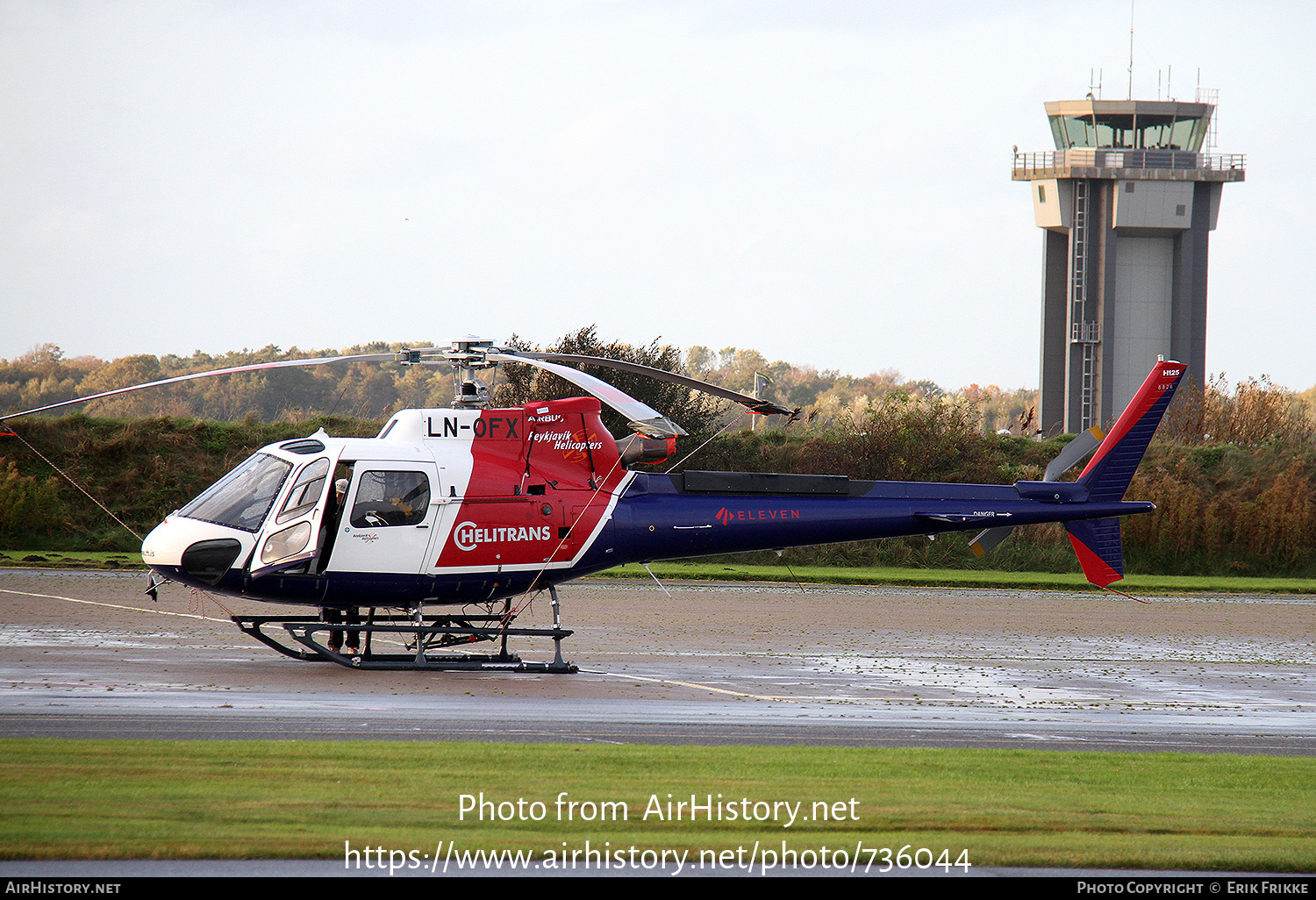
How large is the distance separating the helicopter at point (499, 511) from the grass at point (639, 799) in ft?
14.0

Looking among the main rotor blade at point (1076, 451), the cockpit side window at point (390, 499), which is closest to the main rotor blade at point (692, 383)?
the cockpit side window at point (390, 499)


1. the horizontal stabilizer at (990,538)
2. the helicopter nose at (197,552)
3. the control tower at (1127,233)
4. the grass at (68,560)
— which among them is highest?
the control tower at (1127,233)

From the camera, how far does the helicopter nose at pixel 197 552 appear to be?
13133 mm

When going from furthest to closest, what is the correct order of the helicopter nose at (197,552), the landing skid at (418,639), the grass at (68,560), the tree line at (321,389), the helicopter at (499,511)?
the tree line at (321,389) → the grass at (68,560) → the landing skid at (418,639) → the helicopter at (499,511) → the helicopter nose at (197,552)

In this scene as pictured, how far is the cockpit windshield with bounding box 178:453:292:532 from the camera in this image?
13.4 m

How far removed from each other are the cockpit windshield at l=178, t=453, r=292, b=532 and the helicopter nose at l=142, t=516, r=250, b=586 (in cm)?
16

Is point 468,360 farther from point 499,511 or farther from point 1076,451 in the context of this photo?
point 1076,451

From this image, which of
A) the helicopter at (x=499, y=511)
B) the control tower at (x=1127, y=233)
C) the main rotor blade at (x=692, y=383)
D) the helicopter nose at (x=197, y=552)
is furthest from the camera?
the control tower at (x=1127, y=233)

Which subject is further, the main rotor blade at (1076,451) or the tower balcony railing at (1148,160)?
the tower balcony railing at (1148,160)

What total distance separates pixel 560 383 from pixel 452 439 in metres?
24.0

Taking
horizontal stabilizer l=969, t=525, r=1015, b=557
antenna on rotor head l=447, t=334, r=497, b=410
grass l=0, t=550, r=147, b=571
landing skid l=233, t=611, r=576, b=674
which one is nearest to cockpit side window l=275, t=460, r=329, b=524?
landing skid l=233, t=611, r=576, b=674

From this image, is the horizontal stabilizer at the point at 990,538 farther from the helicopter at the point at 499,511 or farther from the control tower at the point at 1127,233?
the control tower at the point at 1127,233

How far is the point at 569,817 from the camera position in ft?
24.1
